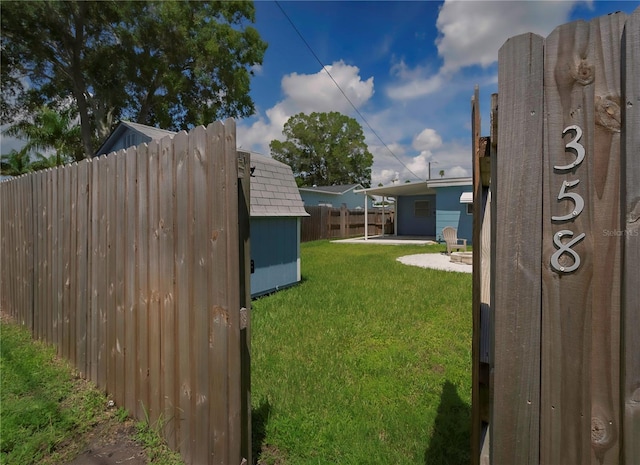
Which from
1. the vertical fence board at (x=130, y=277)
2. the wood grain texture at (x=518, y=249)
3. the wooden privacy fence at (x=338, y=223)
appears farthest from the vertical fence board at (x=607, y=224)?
the wooden privacy fence at (x=338, y=223)

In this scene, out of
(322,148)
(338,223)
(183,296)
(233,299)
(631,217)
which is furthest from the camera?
(322,148)

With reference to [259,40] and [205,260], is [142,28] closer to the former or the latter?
[259,40]

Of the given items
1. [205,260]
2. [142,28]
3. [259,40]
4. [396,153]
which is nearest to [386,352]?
[205,260]

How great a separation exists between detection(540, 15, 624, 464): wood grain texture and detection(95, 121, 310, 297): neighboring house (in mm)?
4706

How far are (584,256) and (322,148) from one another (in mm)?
40347

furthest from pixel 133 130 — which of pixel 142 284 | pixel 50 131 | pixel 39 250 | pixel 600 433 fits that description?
pixel 50 131

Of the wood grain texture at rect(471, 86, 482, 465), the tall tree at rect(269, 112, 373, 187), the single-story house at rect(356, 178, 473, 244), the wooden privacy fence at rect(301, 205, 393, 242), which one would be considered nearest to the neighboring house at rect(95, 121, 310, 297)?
the wood grain texture at rect(471, 86, 482, 465)

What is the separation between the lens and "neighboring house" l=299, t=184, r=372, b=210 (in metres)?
22.1

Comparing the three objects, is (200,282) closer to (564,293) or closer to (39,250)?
(564,293)

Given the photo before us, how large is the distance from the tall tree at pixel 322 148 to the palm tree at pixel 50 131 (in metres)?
24.4

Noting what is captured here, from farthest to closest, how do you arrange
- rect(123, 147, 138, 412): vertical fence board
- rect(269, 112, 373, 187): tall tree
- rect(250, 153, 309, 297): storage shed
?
1. rect(269, 112, 373, 187): tall tree
2. rect(250, 153, 309, 297): storage shed
3. rect(123, 147, 138, 412): vertical fence board

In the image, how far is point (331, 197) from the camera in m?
24.3

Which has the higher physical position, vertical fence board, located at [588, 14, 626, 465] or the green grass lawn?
vertical fence board, located at [588, 14, 626, 465]

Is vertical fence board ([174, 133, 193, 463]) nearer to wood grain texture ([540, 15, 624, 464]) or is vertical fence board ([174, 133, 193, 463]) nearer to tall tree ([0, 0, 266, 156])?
wood grain texture ([540, 15, 624, 464])
